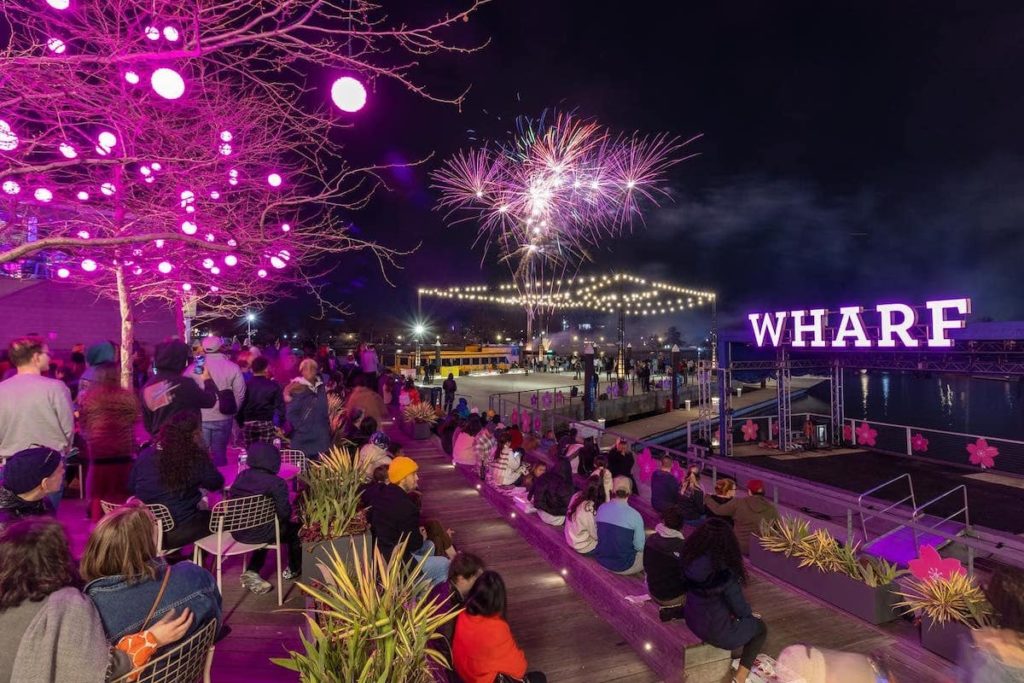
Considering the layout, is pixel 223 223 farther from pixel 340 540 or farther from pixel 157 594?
pixel 157 594

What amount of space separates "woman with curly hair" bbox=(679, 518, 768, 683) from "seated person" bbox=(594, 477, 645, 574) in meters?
1.32

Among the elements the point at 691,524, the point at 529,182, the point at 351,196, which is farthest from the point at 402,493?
the point at 529,182

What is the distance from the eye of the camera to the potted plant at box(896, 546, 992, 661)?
15.0 feet

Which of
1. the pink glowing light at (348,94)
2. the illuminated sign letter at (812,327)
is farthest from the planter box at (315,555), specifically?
the illuminated sign letter at (812,327)

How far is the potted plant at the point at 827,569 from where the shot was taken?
205 inches

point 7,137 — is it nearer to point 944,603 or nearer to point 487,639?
point 487,639

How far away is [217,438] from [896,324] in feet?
54.4

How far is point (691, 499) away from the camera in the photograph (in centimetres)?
747

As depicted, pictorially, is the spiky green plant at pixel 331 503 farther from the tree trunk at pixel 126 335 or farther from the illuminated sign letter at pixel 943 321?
the illuminated sign letter at pixel 943 321

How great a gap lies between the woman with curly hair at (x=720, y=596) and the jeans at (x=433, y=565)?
6.92 ft

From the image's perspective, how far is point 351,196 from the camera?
320 inches

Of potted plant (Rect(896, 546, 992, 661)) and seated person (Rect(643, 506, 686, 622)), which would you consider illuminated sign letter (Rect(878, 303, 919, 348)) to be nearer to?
potted plant (Rect(896, 546, 992, 661))

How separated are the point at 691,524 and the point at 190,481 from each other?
612 centimetres

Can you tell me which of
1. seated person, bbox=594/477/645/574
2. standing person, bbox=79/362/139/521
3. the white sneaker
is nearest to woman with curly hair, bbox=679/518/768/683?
seated person, bbox=594/477/645/574
